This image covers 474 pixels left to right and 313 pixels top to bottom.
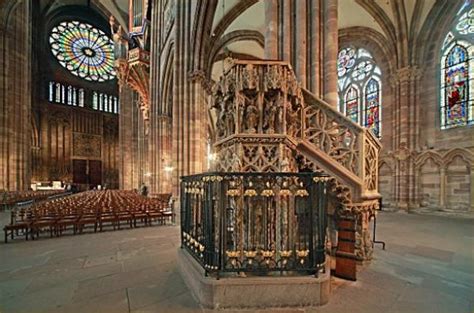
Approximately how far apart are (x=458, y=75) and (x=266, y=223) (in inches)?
555

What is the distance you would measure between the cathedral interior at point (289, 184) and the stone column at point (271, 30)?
32 mm

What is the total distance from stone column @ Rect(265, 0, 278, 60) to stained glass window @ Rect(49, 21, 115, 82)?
3605 centimetres

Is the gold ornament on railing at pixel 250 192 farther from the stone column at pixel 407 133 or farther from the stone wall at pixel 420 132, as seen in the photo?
the stone column at pixel 407 133

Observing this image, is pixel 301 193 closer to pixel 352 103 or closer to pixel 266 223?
pixel 266 223

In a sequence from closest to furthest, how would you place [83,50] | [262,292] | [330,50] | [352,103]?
[262,292]
[330,50]
[352,103]
[83,50]

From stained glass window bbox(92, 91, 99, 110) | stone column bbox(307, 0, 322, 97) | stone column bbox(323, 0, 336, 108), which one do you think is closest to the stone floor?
stone column bbox(323, 0, 336, 108)

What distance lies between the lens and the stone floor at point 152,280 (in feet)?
8.54

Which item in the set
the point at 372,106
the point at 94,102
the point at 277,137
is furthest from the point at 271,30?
the point at 94,102

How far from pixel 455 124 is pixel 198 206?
13.7m

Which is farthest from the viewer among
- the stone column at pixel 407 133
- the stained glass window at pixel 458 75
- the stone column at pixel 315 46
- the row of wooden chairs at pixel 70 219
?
the stone column at pixel 407 133

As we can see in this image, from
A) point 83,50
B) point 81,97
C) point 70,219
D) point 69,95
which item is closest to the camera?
point 70,219

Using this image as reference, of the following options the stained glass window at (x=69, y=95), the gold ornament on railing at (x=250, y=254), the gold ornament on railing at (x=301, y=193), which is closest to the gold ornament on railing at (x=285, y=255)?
the gold ornament on railing at (x=250, y=254)

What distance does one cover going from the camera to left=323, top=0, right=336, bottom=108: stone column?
593 centimetres

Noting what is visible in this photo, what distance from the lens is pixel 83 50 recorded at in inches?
1393
